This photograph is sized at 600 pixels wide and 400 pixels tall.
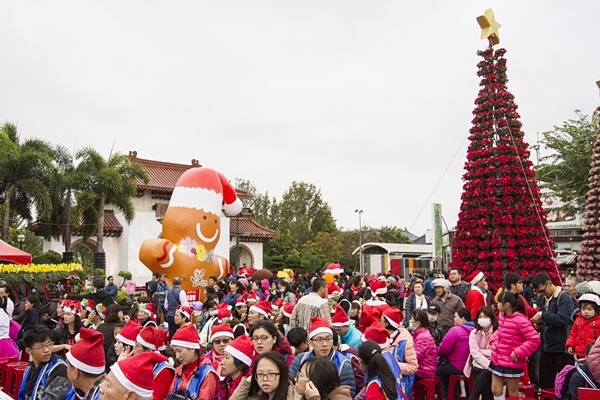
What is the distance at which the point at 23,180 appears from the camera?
22.5 metres

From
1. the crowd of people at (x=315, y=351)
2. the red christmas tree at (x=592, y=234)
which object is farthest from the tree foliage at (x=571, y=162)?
the crowd of people at (x=315, y=351)

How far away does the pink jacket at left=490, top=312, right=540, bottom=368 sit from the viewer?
18.4ft

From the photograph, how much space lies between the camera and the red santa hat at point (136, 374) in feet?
10.2

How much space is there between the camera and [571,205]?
24.8 meters

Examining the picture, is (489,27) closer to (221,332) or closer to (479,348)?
(479,348)

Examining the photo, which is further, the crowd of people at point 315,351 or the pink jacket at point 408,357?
the pink jacket at point 408,357

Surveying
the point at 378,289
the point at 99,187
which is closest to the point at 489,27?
the point at 378,289

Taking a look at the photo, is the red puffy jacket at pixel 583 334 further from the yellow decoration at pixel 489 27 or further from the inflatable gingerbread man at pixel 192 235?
the inflatable gingerbread man at pixel 192 235

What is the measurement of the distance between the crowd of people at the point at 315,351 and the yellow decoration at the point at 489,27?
26.8 ft

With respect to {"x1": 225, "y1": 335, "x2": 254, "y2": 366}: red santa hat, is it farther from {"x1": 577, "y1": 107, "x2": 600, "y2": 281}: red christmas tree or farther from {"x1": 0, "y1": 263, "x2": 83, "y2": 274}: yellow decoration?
{"x1": 0, "y1": 263, "x2": 83, "y2": 274}: yellow decoration

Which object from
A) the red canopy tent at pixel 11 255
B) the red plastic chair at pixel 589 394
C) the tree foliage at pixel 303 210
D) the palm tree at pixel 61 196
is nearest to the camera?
the red plastic chair at pixel 589 394

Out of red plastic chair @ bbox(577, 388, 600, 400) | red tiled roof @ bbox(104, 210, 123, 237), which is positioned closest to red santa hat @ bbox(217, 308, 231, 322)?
red plastic chair @ bbox(577, 388, 600, 400)

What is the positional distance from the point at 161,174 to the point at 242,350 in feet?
94.2

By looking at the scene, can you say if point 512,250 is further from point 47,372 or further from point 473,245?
point 47,372
